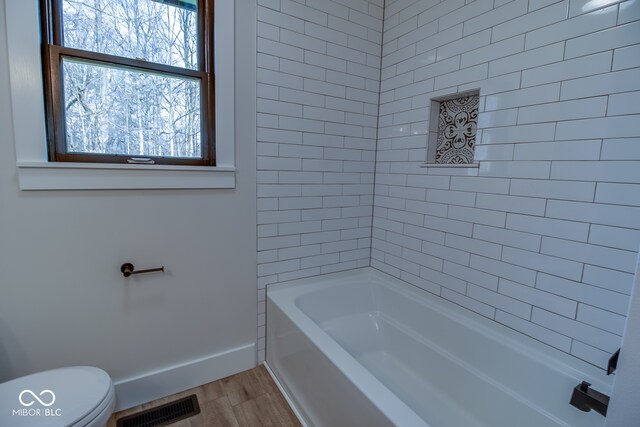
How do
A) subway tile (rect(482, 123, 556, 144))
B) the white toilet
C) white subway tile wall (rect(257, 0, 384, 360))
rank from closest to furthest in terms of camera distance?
the white toilet → subway tile (rect(482, 123, 556, 144)) → white subway tile wall (rect(257, 0, 384, 360))

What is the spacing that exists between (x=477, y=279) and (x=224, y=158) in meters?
1.61

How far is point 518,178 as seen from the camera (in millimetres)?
1445

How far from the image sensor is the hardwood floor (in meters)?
Answer: 1.58

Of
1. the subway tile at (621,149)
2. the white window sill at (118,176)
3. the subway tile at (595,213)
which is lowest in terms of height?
the subway tile at (595,213)

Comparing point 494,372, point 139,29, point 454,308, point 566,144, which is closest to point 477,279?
point 454,308

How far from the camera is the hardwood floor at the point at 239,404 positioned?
1577mm

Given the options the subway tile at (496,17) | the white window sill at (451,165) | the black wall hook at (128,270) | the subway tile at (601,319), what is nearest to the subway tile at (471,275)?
the subway tile at (601,319)

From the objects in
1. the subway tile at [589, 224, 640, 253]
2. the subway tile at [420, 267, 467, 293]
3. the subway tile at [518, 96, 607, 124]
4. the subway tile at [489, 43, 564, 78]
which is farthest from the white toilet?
the subway tile at [489, 43, 564, 78]

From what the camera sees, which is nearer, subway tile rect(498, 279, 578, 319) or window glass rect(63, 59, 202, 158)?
subway tile rect(498, 279, 578, 319)

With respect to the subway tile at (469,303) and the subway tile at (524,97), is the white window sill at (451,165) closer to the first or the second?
the subway tile at (524,97)

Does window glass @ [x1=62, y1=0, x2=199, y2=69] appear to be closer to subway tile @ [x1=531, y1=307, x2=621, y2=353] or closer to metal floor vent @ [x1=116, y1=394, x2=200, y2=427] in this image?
metal floor vent @ [x1=116, y1=394, x2=200, y2=427]

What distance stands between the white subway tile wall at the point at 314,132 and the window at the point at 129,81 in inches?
13.9

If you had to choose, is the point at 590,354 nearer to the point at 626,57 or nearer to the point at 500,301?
the point at 500,301

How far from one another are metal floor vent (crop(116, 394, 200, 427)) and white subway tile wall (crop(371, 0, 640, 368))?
1.58 metres
